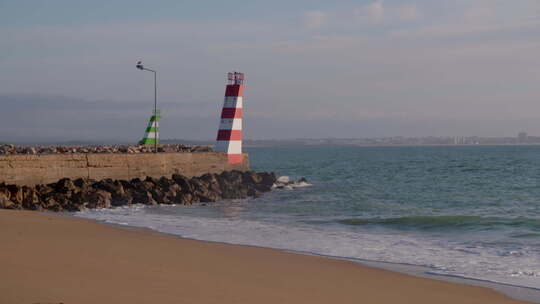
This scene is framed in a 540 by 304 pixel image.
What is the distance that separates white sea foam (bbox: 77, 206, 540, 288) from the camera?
8.85 metres

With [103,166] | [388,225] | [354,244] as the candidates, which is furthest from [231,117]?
[354,244]

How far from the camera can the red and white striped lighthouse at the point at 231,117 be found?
25.0 meters

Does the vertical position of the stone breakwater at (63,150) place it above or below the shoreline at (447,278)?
above

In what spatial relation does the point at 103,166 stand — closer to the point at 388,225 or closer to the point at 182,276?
the point at 388,225

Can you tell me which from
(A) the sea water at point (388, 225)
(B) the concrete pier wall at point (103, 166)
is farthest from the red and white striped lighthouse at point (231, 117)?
(A) the sea water at point (388, 225)

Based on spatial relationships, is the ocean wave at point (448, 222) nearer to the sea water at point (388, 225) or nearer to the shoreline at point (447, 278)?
the sea water at point (388, 225)

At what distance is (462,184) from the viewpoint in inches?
1202

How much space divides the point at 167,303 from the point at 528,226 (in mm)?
10977

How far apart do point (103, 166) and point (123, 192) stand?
2.04 m

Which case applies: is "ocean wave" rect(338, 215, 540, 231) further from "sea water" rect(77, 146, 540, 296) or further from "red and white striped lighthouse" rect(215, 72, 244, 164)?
"red and white striped lighthouse" rect(215, 72, 244, 164)

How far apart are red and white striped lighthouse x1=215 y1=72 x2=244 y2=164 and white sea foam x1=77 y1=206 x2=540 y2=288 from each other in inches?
375

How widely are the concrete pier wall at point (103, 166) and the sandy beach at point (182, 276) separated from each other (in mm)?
7828

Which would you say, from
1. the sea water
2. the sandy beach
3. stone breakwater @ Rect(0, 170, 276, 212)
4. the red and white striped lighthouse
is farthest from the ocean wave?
the red and white striped lighthouse

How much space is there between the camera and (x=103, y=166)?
2008cm
